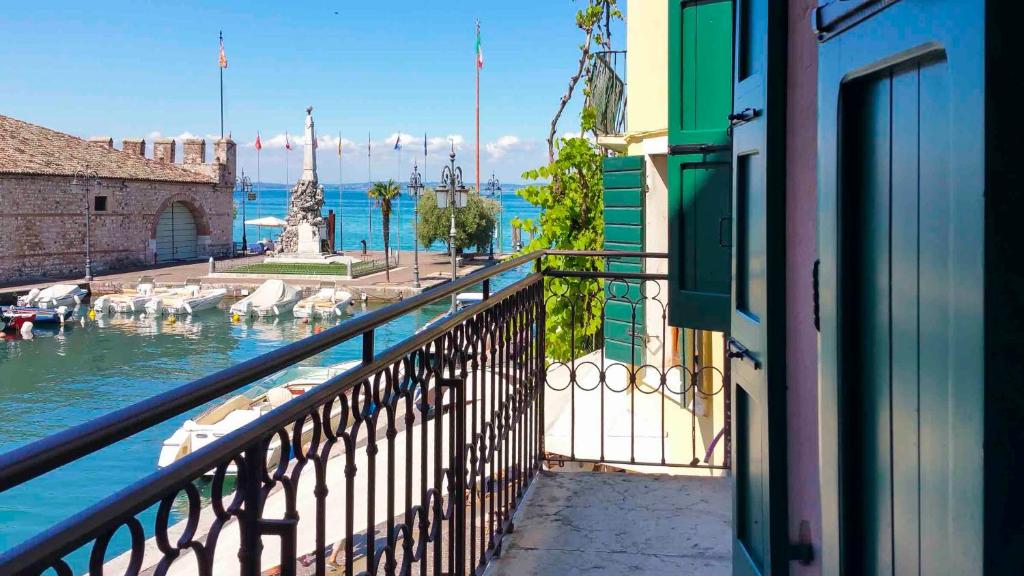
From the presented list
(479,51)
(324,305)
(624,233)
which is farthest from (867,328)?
(479,51)

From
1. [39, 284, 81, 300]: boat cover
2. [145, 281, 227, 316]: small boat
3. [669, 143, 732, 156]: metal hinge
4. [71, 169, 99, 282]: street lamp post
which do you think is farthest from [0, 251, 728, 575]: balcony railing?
[71, 169, 99, 282]: street lamp post

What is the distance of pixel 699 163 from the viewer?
3.88 m

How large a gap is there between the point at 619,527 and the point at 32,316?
1113 inches

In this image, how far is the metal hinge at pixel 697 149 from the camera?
3791 millimetres

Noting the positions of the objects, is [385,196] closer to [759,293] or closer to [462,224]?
[462,224]

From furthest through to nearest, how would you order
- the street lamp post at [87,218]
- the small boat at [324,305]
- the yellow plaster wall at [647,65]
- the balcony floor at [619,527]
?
the street lamp post at [87,218]
the small boat at [324,305]
the yellow plaster wall at [647,65]
the balcony floor at [619,527]

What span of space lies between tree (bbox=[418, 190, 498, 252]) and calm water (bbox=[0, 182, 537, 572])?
597 cm

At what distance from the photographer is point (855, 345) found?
1.26 meters

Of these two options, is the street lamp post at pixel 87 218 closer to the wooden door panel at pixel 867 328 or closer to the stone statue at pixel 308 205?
the stone statue at pixel 308 205

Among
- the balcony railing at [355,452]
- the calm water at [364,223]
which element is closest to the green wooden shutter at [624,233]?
the balcony railing at [355,452]

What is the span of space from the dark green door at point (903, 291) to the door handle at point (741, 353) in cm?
72

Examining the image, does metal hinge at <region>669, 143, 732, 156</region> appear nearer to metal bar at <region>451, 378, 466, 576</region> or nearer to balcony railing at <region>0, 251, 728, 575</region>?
balcony railing at <region>0, 251, 728, 575</region>
